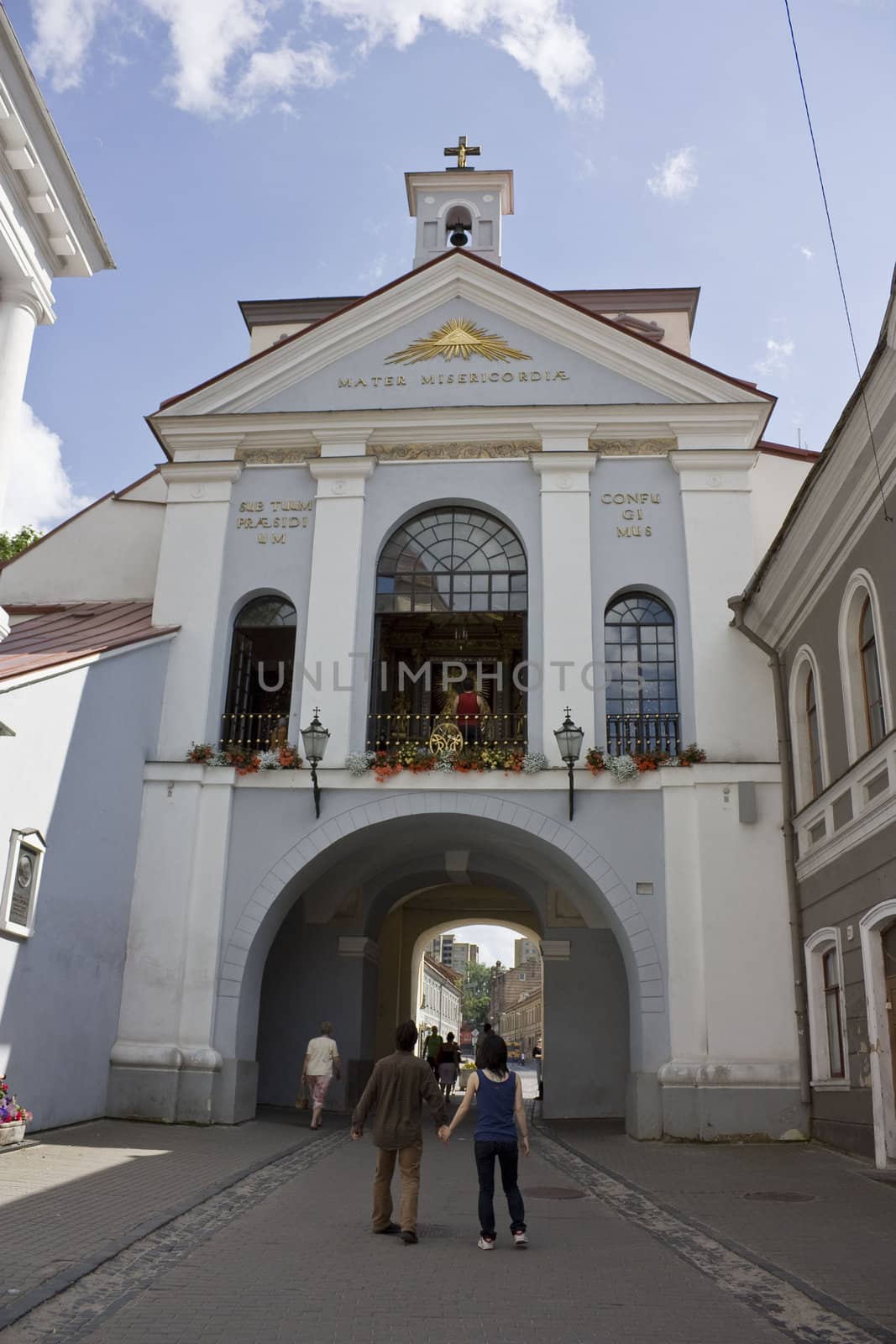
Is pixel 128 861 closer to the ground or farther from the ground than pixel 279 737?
closer to the ground

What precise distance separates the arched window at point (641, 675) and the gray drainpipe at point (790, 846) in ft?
3.98

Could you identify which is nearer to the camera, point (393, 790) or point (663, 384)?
point (393, 790)

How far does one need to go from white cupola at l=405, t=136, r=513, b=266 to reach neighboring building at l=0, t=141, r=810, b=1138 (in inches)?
197

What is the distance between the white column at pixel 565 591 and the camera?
17.2m

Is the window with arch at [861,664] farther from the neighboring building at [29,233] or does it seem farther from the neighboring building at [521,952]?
the neighboring building at [521,952]

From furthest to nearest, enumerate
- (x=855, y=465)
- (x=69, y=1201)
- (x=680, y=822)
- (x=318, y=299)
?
(x=318, y=299)
(x=680, y=822)
(x=855, y=465)
(x=69, y=1201)

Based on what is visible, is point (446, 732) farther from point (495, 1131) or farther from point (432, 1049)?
point (432, 1049)

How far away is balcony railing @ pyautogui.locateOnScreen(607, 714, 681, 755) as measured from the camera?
17.2 meters

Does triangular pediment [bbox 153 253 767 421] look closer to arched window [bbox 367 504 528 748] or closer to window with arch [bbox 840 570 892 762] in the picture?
arched window [bbox 367 504 528 748]

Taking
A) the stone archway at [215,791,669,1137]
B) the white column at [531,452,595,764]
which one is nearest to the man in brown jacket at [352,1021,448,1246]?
the stone archway at [215,791,669,1137]

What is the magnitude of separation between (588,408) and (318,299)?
11.2 m

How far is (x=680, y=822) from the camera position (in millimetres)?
16578

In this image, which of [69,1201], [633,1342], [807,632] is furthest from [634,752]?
[633,1342]

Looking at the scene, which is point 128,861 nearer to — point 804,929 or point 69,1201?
point 69,1201
